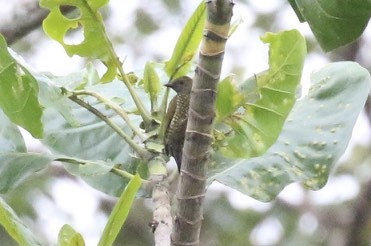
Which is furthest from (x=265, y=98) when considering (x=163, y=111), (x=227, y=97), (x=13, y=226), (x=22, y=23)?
(x=22, y=23)

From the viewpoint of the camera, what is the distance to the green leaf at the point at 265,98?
819mm

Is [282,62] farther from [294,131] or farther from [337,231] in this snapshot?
[337,231]

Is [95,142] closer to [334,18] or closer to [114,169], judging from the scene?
[114,169]

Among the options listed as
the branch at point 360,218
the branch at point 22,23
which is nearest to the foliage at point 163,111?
the branch at point 22,23

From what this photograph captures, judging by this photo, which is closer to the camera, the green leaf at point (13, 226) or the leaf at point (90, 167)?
the green leaf at point (13, 226)

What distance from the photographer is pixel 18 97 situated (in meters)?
0.86

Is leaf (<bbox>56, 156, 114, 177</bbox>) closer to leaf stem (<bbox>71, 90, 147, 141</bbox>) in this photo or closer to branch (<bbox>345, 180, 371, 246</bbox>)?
leaf stem (<bbox>71, 90, 147, 141</bbox>)

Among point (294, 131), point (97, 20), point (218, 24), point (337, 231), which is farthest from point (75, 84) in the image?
point (337, 231)

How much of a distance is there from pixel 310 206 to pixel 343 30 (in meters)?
1.88

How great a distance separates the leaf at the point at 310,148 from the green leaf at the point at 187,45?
0.35 ft

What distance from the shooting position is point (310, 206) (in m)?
2.57

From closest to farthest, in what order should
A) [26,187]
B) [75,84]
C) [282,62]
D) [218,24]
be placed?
[218,24]
[282,62]
[75,84]
[26,187]

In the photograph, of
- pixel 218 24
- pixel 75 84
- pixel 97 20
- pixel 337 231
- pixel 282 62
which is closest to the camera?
pixel 218 24

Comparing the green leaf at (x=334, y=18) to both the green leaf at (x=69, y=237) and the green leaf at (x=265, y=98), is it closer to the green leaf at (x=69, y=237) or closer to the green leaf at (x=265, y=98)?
the green leaf at (x=265, y=98)
